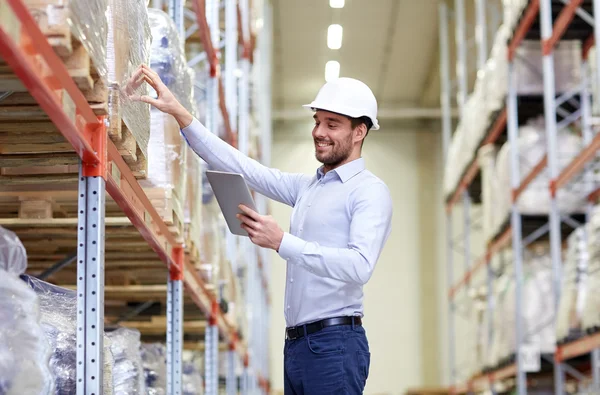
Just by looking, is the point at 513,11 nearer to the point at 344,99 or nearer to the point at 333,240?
the point at 344,99

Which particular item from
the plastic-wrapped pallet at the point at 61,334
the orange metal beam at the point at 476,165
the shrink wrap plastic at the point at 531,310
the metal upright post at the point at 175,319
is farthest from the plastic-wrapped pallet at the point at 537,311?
the plastic-wrapped pallet at the point at 61,334

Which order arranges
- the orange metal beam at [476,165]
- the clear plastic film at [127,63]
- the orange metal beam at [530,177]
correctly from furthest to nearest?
the orange metal beam at [476,165]
the orange metal beam at [530,177]
the clear plastic film at [127,63]

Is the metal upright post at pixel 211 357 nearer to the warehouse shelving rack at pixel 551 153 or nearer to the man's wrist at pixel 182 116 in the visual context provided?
the man's wrist at pixel 182 116

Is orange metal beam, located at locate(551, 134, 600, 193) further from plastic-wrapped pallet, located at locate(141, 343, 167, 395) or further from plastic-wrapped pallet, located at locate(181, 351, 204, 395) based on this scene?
plastic-wrapped pallet, located at locate(141, 343, 167, 395)

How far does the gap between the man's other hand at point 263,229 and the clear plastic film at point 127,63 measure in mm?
558

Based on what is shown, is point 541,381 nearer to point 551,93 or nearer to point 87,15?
point 551,93

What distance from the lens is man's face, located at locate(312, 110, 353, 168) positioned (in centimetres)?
418

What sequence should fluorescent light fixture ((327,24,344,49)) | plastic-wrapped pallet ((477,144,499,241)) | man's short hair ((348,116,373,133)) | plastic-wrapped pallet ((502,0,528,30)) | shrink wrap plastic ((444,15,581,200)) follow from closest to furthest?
man's short hair ((348,116,373,133))
plastic-wrapped pallet ((502,0,528,30))
shrink wrap plastic ((444,15,581,200))
plastic-wrapped pallet ((477,144,499,241))
fluorescent light fixture ((327,24,344,49))

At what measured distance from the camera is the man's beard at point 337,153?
4191 millimetres

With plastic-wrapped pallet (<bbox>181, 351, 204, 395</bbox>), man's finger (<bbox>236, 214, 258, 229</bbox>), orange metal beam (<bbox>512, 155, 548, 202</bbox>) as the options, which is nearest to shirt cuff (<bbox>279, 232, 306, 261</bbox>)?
man's finger (<bbox>236, 214, 258, 229</bbox>)

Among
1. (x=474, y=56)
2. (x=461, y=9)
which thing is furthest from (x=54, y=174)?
(x=474, y=56)

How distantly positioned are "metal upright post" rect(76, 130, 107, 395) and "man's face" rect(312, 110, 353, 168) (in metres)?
1.13

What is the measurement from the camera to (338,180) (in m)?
4.25

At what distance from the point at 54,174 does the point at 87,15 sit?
1.26 metres
